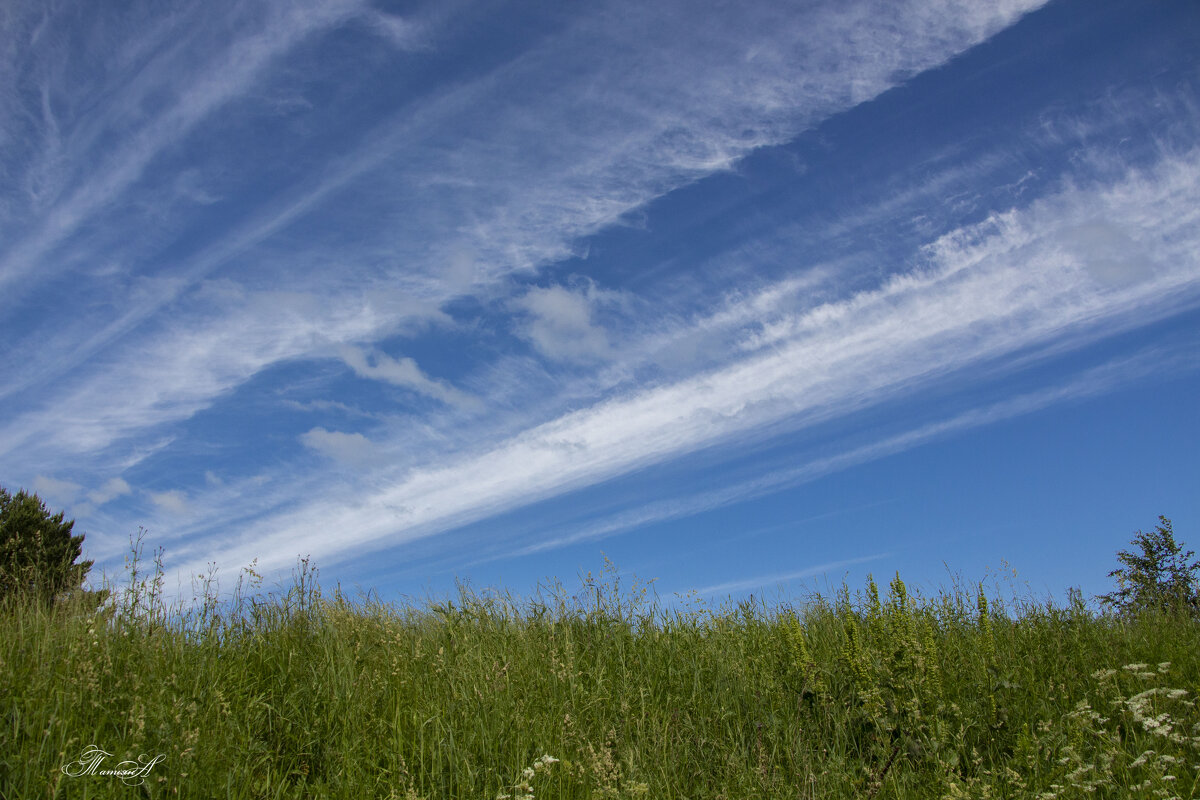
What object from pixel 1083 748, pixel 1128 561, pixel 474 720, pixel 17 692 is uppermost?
pixel 1128 561

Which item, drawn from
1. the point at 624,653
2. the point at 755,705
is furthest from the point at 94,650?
the point at 755,705

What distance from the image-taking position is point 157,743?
451 cm

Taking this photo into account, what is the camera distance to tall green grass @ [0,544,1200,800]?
4566 millimetres

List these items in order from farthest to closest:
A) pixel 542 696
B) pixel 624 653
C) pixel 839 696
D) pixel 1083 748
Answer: pixel 624 653 < pixel 839 696 < pixel 542 696 < pixel 1083 748

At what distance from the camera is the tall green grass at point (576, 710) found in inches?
180

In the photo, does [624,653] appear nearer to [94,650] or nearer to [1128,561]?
[94,650]

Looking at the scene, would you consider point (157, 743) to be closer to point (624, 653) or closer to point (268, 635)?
point (268, 635)

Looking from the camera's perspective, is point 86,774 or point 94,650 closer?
point 86,774

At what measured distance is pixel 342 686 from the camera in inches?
219

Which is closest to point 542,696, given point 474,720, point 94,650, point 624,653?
point 474,720

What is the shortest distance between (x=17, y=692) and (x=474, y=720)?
3.14 meters

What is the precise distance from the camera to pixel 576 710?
584 cm

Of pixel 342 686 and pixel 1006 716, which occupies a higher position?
pixel 342 686

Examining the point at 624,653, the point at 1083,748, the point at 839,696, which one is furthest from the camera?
the point at 624,653
